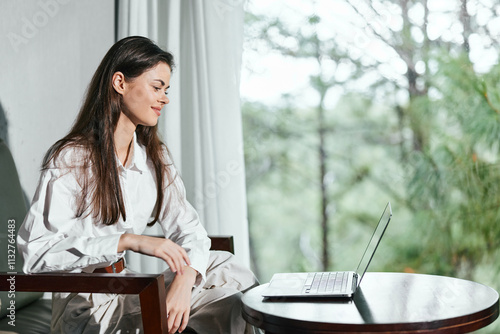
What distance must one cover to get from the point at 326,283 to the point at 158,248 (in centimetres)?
41

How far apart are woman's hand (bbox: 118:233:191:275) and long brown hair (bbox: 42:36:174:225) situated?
0.16 metres

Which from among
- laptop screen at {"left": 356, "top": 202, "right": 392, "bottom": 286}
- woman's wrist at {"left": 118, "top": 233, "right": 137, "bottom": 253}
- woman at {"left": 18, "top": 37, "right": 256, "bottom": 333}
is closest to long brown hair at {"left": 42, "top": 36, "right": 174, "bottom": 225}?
woman at {"left": 18, "top": 37, "right": 256, "bottom": 333}

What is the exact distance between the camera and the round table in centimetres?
110

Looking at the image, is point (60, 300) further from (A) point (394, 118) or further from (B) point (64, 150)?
(A) point (394, 118)

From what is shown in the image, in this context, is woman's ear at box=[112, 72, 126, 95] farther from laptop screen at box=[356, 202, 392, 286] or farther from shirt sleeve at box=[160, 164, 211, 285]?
laptop screen at box=[356, 202, 392, 286]

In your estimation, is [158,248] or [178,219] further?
[178,219]

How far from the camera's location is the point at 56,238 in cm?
135

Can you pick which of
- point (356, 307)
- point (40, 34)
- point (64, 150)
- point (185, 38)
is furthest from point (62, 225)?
point (185, 38)

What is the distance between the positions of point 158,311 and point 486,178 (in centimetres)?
208

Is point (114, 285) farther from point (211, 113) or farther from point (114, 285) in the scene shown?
point (211, 113)

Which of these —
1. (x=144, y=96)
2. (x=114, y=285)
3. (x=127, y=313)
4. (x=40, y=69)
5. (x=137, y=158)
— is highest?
(x=40, y=69)

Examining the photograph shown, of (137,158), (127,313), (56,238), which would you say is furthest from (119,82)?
(127,313)

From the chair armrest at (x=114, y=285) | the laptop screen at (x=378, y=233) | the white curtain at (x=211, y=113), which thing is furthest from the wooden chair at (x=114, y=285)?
the white curtain at (x=211, y=113)

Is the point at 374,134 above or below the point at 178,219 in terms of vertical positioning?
above
